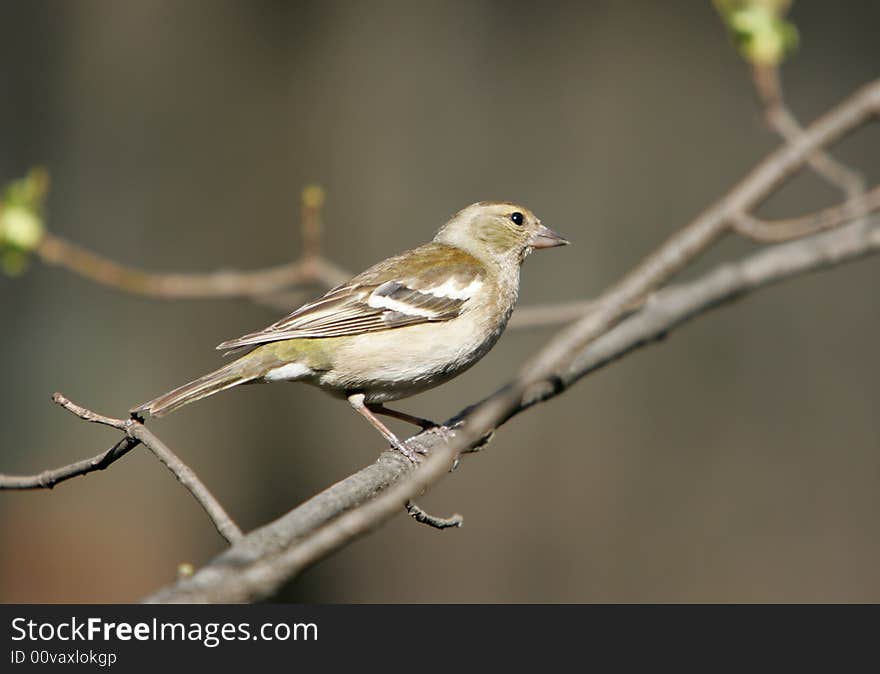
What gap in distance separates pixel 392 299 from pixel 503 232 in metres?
0.93

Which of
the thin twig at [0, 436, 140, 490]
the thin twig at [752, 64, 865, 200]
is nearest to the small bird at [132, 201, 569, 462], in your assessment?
the thin twig at [0, 436, 140, 490]

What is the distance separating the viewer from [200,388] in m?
4.47

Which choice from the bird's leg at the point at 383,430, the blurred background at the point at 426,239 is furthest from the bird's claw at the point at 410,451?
the blurred background at the point at 426,239

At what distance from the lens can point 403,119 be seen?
344 inches

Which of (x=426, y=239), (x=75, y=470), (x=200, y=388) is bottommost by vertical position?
(x=75, y=470)

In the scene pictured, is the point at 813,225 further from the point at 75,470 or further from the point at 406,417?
the point at 406,417

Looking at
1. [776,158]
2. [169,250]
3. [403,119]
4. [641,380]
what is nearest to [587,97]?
[403,119]

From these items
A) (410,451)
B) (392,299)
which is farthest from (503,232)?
(410,451)

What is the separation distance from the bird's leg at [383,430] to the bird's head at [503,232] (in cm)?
119

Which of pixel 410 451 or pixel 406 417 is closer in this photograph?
pixel 410 451

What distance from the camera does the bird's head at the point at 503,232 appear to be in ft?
19.8

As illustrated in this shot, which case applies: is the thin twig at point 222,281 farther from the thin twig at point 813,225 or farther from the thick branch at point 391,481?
the thin twig at point 813,225

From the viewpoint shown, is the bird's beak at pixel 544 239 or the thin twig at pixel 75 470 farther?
the bird's beak at pixel 544 239

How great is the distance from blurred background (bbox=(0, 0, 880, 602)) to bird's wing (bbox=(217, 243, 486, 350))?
246cm
